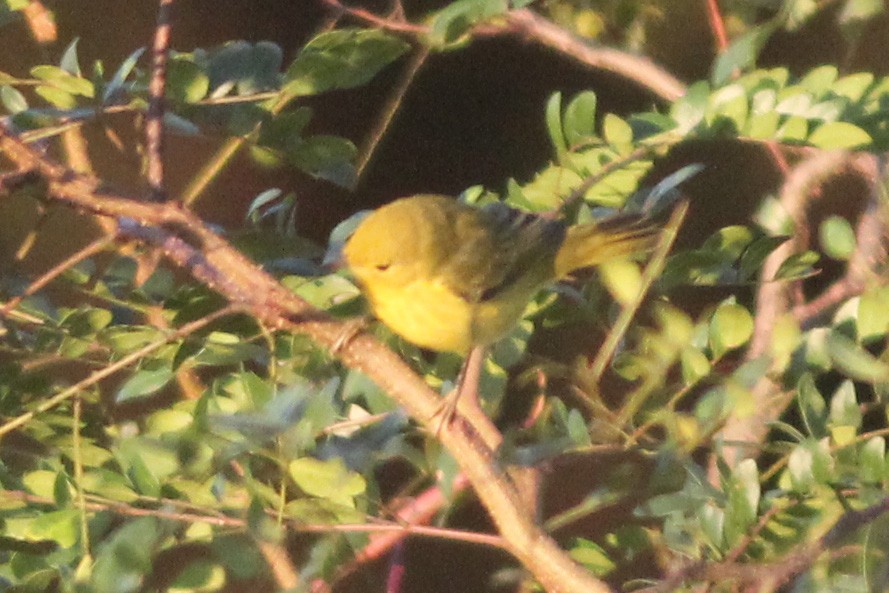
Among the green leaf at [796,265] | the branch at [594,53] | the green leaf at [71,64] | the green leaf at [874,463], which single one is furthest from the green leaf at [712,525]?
the green leaf at [71,64]

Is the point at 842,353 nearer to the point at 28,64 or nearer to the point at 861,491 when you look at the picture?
the point at 861,491

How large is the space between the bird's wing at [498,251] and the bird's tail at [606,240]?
22 millimetres

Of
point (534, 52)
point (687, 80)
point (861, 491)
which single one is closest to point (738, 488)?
point (861, 491)

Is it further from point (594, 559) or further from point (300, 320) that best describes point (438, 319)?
point (300, 320)

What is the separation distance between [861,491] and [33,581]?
61 cm

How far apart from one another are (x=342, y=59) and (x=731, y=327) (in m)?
0.39

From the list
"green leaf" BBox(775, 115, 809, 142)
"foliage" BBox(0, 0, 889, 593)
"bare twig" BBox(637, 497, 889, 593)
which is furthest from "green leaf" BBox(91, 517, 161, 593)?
"green leaf" BBox(775, 115, 809, 142)

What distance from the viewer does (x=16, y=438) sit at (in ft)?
5.30

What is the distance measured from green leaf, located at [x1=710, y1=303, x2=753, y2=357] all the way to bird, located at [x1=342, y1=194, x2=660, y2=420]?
0.61 ft

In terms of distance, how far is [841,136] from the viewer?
73 centimetres

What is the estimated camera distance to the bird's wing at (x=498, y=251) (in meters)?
1.08

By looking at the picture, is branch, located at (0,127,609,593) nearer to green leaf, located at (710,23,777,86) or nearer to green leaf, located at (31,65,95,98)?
green leaf, located at (31,65,95,98)

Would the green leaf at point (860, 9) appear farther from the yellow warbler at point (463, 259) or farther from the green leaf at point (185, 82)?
the green leaf at point (185, 82)

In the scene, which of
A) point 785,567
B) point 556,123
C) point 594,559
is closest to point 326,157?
point 556,123
